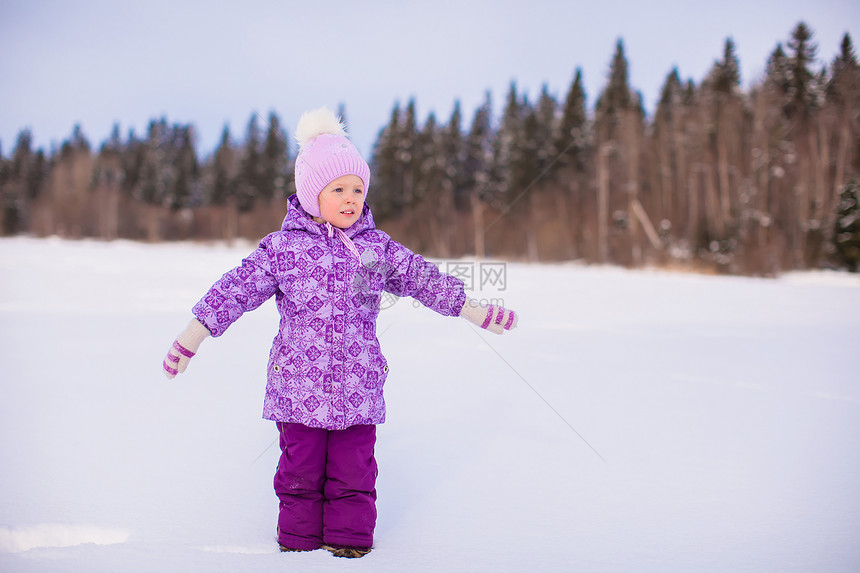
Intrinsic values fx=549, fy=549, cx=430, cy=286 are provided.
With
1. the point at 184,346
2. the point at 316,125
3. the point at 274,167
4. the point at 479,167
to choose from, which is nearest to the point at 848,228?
the point at 316,125

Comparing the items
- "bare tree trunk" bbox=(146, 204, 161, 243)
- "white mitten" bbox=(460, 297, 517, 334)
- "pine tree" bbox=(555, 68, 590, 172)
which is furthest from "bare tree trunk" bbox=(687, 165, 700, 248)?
"bare tree trunk" bbox=(146, 204, 161, 243)

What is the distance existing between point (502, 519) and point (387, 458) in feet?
2.53

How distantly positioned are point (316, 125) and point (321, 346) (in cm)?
92

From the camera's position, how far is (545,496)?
2.26 m

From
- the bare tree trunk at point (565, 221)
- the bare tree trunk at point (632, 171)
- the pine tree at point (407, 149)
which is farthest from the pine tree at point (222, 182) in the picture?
the bare tree trunk at point (632, 171)

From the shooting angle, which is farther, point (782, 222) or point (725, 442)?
point (782, 222)

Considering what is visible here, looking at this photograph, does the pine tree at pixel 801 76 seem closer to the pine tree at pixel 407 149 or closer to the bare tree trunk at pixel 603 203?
the bare tree trunk at pixel 603 203

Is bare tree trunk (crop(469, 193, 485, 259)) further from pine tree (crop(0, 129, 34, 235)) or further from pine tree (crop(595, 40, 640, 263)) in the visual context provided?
pine tree (crop(0, 129, 34, 235))

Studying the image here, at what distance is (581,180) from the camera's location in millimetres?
31047

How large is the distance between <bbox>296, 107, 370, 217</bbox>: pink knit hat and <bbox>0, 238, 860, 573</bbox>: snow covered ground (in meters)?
1.24

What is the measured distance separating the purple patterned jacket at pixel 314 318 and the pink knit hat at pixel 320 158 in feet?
0.44

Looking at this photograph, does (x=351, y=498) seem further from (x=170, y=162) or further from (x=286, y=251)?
(x=170, y=162)

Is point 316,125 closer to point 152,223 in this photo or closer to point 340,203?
point 340,203

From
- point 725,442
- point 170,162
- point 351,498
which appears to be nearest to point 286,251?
point 351,498
